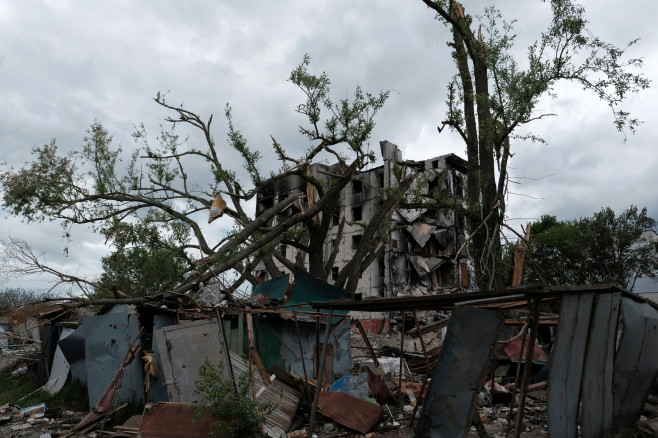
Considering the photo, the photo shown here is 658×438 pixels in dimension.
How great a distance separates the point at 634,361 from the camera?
16.9ft

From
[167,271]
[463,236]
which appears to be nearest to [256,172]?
[167,271]

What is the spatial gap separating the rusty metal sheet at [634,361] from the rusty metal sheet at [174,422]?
5265 millimetres

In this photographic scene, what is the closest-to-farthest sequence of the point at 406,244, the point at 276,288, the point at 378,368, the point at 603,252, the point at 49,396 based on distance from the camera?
the point at 378,368, the point at 49,396, the point at 276,288, the point at 603,252, the point at 406,244

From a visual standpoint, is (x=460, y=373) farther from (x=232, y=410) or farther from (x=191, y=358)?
(x=191, y=358)

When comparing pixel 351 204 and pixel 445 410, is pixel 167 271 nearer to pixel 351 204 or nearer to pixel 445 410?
pixel 445 410

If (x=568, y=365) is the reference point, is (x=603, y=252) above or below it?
above

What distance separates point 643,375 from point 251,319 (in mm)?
6617

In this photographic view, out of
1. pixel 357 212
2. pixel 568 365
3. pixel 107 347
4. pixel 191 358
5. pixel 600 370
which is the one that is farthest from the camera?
pixel 357 212

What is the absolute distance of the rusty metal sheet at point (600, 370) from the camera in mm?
4777

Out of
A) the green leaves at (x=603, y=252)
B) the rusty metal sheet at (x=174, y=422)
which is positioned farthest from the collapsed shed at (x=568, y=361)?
the green leaves at (x=603, y=252)

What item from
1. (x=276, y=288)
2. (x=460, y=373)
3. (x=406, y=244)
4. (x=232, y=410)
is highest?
(x=406, y=244)

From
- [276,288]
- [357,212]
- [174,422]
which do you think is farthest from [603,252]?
[174,422]

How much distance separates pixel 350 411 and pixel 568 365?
422 cm

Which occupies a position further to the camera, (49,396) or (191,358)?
(49,396)
